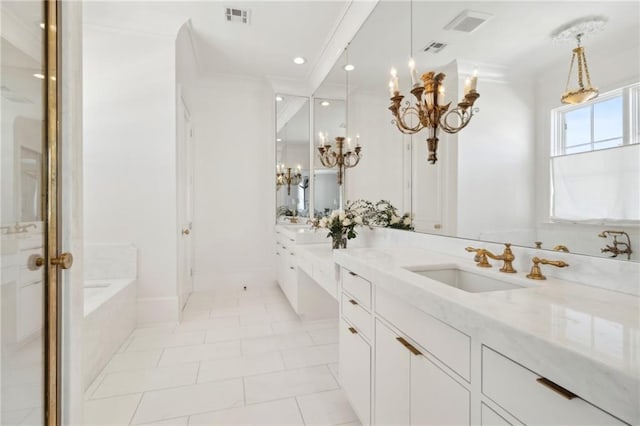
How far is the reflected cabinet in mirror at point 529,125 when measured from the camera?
977 millimetres

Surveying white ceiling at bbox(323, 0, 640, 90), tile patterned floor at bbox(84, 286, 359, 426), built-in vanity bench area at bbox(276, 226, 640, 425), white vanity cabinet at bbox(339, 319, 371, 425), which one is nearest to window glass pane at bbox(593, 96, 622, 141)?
white ceiling at bbox(323, 0, 640, 90)

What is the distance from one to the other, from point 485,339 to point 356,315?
2.85ft

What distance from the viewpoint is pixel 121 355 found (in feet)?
7.80

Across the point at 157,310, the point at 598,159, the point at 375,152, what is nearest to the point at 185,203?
the point at 157,310

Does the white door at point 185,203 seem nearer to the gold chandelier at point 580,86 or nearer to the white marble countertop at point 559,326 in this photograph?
the white marble countertop at point 559,326

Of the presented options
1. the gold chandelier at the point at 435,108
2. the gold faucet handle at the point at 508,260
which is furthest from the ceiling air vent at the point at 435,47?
the gold faucet handle at the point at 508,260

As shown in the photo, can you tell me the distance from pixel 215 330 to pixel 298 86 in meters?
3.45

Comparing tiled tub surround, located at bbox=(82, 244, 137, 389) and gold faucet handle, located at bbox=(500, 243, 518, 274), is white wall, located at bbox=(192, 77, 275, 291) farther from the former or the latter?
gold faucet handle, located at bbox=(500, 243, 518, 274)

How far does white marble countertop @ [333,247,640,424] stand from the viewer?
50 centimetres

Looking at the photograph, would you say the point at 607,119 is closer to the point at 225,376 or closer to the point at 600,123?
the point at 600,123

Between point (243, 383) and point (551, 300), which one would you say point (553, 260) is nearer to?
point (551, 300)

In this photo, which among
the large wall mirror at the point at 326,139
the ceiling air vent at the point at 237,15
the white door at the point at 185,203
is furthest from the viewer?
the large wall mirror at the point at 326,139

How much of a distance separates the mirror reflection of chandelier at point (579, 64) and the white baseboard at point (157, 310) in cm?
331

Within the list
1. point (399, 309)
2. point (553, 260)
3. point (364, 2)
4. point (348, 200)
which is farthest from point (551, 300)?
point (364, 2)
